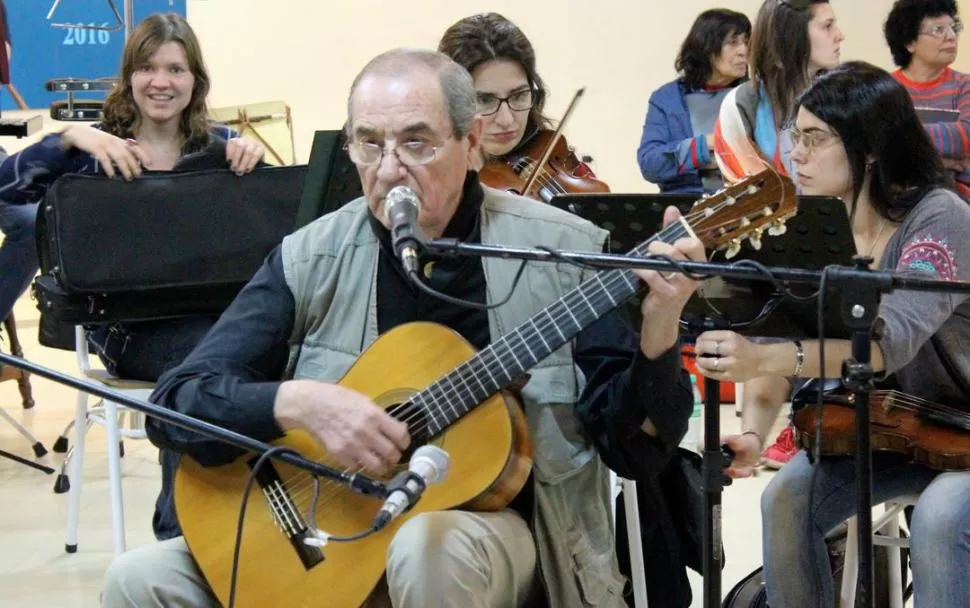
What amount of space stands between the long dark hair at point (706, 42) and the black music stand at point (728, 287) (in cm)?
244

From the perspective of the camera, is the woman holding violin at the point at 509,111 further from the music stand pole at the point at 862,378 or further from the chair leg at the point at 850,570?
the music stand pole at the point at 862,378

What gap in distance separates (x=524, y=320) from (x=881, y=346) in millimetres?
563

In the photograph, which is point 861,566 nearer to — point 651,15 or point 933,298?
point 933,298

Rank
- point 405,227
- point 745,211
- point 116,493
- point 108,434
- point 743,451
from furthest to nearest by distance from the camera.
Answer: point 108,434
point 116,493
point 743,451
point 745,211
point 405,227

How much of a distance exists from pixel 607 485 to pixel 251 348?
0.57 m

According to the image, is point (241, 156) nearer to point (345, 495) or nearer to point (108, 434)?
point (108, 434)

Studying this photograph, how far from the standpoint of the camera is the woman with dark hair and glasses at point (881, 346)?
6.35ft

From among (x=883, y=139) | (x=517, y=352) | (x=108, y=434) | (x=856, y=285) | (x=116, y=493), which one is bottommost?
(x=116, y=493)

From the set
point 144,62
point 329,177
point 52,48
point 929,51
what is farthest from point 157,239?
point 52,48

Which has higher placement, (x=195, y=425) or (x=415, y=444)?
(x=195, y=425)

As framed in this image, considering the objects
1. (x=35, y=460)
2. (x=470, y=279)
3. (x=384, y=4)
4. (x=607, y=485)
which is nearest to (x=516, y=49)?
(x=470, y=279)

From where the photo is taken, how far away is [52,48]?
18.0ft

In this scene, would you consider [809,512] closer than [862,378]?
No

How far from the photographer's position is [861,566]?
152 centimetres
